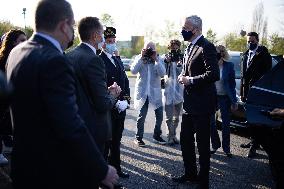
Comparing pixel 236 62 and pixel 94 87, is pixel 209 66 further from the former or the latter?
pixel 236 62

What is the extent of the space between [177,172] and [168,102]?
2.03 metres

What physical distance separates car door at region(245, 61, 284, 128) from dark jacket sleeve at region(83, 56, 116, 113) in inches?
63.8

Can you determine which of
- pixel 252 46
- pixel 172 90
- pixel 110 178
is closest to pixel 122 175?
pixel 172 90

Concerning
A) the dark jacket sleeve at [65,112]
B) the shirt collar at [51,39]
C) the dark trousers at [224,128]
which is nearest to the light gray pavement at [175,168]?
the dark trousers at [224,128]

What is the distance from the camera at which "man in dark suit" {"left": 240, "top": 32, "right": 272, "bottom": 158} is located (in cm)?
628

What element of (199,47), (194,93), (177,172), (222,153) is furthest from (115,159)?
(222,153)

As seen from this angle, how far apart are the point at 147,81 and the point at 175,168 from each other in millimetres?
2097

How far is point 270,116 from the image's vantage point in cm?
344

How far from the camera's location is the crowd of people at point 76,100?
188 centimetres

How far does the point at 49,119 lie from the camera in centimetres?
189

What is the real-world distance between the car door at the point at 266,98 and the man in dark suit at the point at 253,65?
266 centimetres

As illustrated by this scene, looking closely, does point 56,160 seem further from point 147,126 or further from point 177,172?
point 147,126

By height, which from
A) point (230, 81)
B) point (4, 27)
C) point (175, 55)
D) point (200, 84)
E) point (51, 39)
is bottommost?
point (230, 81)

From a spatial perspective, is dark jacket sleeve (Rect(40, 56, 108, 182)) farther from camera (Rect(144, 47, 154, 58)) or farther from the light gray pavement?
camera (Rect(144, 47, 154, 58))
